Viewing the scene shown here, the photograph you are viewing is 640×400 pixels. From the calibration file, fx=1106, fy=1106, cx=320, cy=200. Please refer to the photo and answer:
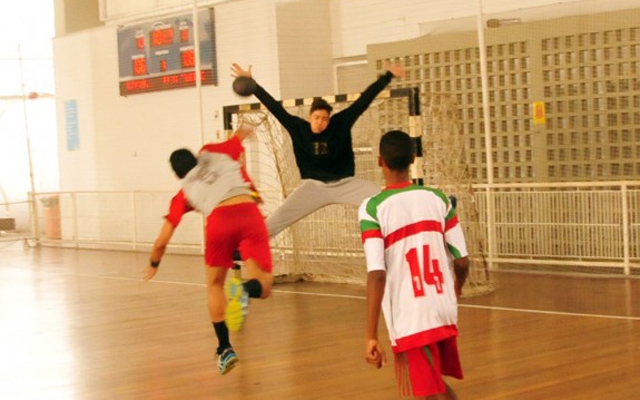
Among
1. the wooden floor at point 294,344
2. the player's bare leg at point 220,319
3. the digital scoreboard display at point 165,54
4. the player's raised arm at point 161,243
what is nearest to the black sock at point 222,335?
the player's bare leg at point 220,319

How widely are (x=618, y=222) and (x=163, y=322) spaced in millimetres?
5290

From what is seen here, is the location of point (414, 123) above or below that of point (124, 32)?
below

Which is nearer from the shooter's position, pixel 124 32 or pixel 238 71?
pixel 238 71

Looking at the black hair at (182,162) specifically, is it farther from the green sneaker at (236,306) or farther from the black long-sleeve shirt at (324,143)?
the black long-sleeve shirt at (324,143)

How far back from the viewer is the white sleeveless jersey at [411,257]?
4801 mm

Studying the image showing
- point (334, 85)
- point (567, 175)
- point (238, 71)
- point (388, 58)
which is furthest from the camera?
point (334, 85)

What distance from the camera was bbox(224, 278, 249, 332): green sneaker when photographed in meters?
7.89

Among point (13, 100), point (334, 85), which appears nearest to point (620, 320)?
point (334, 85)

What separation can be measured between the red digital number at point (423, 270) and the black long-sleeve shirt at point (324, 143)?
4788mm

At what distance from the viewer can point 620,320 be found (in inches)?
370

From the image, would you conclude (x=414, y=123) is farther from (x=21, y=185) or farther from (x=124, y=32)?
(x=21, y=185)

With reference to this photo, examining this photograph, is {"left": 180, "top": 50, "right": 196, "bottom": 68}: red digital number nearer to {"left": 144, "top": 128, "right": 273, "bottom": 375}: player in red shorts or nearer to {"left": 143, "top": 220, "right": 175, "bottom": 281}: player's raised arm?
{"left": 144, "top": 128, "right": 273, "bottom": 375}: player in red shorts

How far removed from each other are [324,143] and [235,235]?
1929 millimetres

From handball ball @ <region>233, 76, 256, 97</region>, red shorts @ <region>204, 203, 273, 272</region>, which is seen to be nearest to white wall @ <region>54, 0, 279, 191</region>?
handball ball @ <region>233, 76, 256, 97</region>
